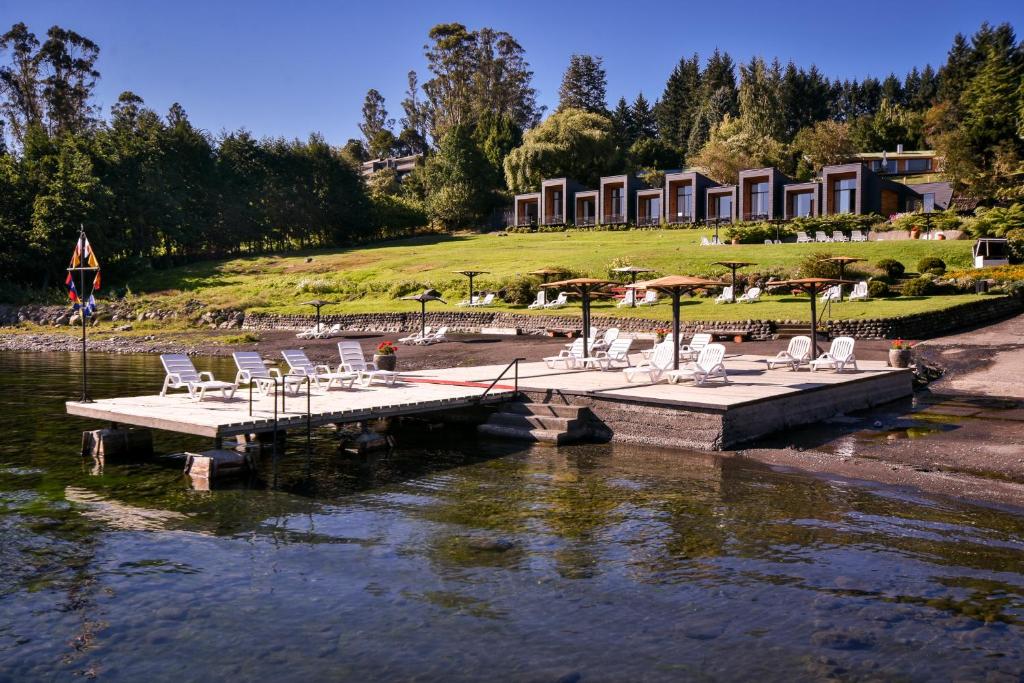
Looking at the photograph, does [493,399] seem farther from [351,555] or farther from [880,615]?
[880,615]

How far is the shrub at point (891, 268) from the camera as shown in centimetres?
3466

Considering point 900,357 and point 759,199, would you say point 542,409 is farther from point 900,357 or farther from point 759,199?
point 759,199

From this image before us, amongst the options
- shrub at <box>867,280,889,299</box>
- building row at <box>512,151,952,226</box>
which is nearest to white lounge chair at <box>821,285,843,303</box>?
shrub at <box>867,280,889,299</box>

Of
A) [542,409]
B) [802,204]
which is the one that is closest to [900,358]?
[542,409]

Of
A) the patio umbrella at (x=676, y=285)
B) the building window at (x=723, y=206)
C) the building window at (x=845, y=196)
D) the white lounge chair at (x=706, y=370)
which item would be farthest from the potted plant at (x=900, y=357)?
the building window at (x=723, y=206)

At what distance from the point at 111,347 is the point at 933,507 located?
39.4 meters

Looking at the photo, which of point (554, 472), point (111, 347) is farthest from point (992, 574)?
point (111, 347)

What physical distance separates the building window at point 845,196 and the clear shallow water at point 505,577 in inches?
1940

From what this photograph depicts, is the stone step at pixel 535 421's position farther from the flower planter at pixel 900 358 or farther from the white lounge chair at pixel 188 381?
the flower planter at pixel 900 358

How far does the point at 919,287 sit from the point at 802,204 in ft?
97.1

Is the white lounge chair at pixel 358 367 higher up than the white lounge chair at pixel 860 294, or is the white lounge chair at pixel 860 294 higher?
the white lounge chair at pixel 860 294

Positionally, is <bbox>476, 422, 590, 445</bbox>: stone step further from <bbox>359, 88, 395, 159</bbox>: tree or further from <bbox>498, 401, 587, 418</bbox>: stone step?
<bbox>359, 88, 395, 159</bbox>: tree

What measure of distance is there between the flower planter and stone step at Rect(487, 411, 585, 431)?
30.5 feet

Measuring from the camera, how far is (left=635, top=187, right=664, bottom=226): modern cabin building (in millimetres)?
66188
